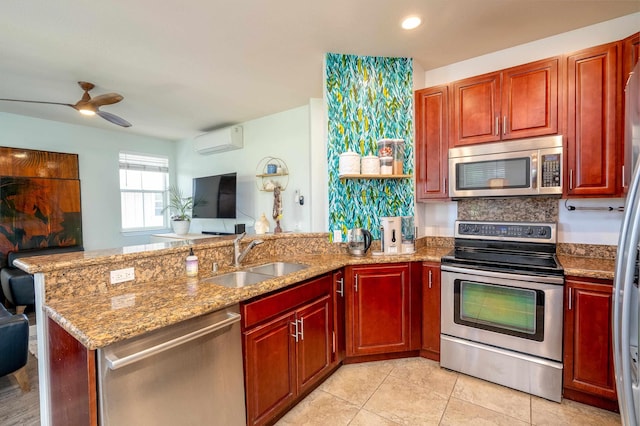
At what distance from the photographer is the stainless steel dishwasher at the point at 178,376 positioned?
1118 mm

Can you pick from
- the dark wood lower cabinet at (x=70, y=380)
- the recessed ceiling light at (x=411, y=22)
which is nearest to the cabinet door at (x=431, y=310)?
the recessed ceiling light at (x=411, y=22)

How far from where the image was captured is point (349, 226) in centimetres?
278

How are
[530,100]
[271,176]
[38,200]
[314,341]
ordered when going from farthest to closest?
[271,176]
[38,200]
[530,100]
[314,341]

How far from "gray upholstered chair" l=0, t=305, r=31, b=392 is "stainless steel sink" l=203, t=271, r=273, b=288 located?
1467mm

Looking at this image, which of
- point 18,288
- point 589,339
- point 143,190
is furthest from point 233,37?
point 143,190

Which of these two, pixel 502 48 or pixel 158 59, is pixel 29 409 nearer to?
pixel 158 59

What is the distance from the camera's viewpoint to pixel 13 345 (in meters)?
2.07

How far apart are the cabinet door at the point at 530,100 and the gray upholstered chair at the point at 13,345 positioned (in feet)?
12.6

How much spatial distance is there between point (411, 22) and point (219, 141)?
354 centimetres

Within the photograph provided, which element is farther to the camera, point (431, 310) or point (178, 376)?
point (431, 310)

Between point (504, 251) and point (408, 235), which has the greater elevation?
point (408, 235)

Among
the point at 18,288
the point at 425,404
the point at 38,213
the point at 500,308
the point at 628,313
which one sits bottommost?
the point at 425,404

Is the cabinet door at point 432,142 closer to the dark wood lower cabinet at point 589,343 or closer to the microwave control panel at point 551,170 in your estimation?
the microwave control panel at point 551,170

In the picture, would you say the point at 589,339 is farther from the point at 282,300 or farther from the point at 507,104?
the point at 282,300
